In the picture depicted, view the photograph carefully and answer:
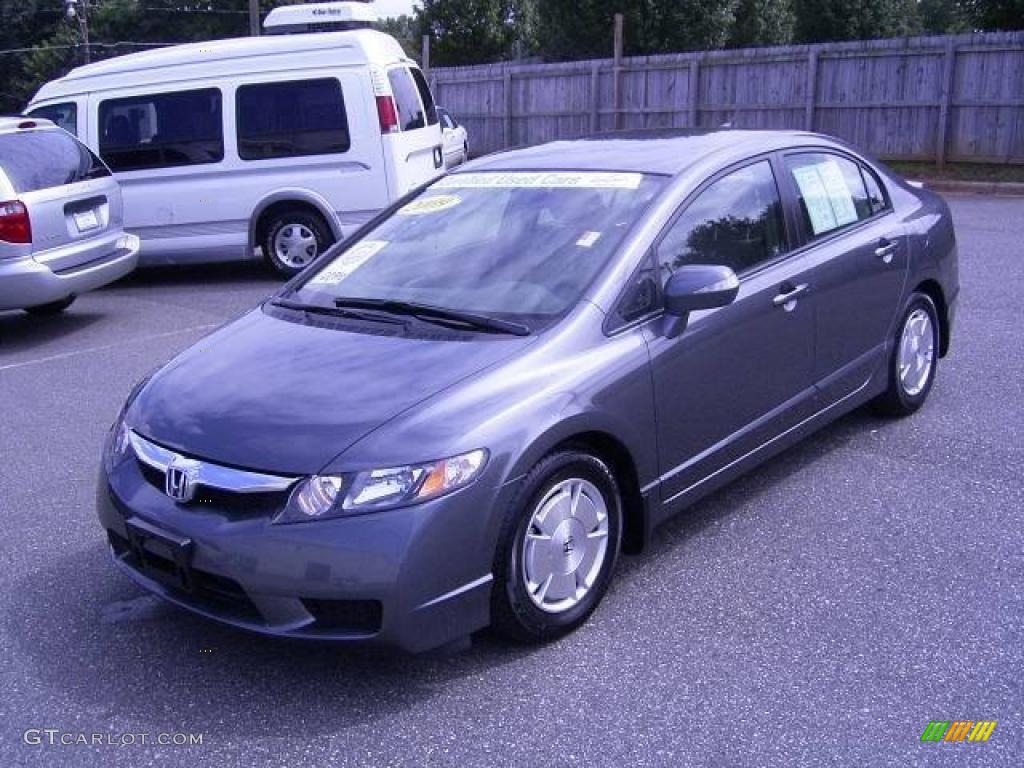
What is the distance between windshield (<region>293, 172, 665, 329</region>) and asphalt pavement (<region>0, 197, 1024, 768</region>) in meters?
1.14

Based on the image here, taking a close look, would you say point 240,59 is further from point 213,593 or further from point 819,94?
point 819,94

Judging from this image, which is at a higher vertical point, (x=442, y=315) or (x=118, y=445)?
(x=442, y=315)

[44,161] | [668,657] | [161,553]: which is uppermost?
[44,161]

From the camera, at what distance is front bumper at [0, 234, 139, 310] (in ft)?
27.4

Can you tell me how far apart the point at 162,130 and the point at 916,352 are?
25.9ft

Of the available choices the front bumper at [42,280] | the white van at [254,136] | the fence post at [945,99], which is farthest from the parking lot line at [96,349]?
the fence post at [945,99]

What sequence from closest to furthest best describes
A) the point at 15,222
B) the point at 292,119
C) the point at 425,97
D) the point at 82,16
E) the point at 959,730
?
the point at 959,730 < the point at 15,222 < the point at 292,119 < the point at 425,97 < the point at 82,16

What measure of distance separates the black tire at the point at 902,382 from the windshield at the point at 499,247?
6.25ft

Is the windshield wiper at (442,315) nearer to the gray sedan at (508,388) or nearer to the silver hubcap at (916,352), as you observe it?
the gray sedan at (508,388)

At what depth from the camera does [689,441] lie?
4133 millimetres

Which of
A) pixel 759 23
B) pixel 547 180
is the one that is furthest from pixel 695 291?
pixel 759 23

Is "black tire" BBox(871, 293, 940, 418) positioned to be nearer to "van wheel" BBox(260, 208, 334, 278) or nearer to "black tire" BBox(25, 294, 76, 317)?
"van wheel" BBox(260, 208, 334, 278)

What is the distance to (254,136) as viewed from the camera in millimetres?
10680

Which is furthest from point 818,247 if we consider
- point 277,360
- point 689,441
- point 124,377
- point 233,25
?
point 233,25
